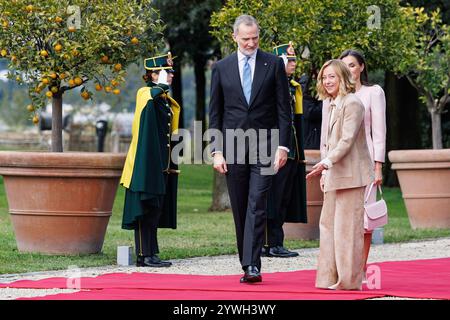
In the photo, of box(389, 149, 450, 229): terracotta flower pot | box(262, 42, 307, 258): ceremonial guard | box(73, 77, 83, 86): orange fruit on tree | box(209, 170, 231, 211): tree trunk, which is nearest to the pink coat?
box(262, 42, 307, 258): ceremonial guard

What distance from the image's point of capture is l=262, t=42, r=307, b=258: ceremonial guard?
1232cm

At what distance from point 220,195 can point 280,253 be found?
346 inches

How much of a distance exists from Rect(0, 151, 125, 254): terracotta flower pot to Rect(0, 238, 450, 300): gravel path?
37.3 inches

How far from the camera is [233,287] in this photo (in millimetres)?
9102

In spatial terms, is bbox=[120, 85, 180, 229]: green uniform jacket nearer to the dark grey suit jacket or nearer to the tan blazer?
the dark grey suit jacket

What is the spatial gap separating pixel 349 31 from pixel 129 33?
4123 millimetres

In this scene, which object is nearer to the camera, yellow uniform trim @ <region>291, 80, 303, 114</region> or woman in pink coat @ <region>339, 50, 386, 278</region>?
woman in pink coat @ <region>339, 50, 386, 278</region>

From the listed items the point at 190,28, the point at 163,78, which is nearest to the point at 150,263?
the point at 163,78

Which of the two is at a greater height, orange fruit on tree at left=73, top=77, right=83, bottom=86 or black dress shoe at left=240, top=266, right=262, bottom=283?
orange fruit on tree at left=73, top=77, right=83, bottom=86

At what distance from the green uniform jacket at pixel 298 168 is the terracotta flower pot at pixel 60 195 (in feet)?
5.45

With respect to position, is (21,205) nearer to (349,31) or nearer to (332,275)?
(332,275)

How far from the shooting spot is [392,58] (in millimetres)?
16406
